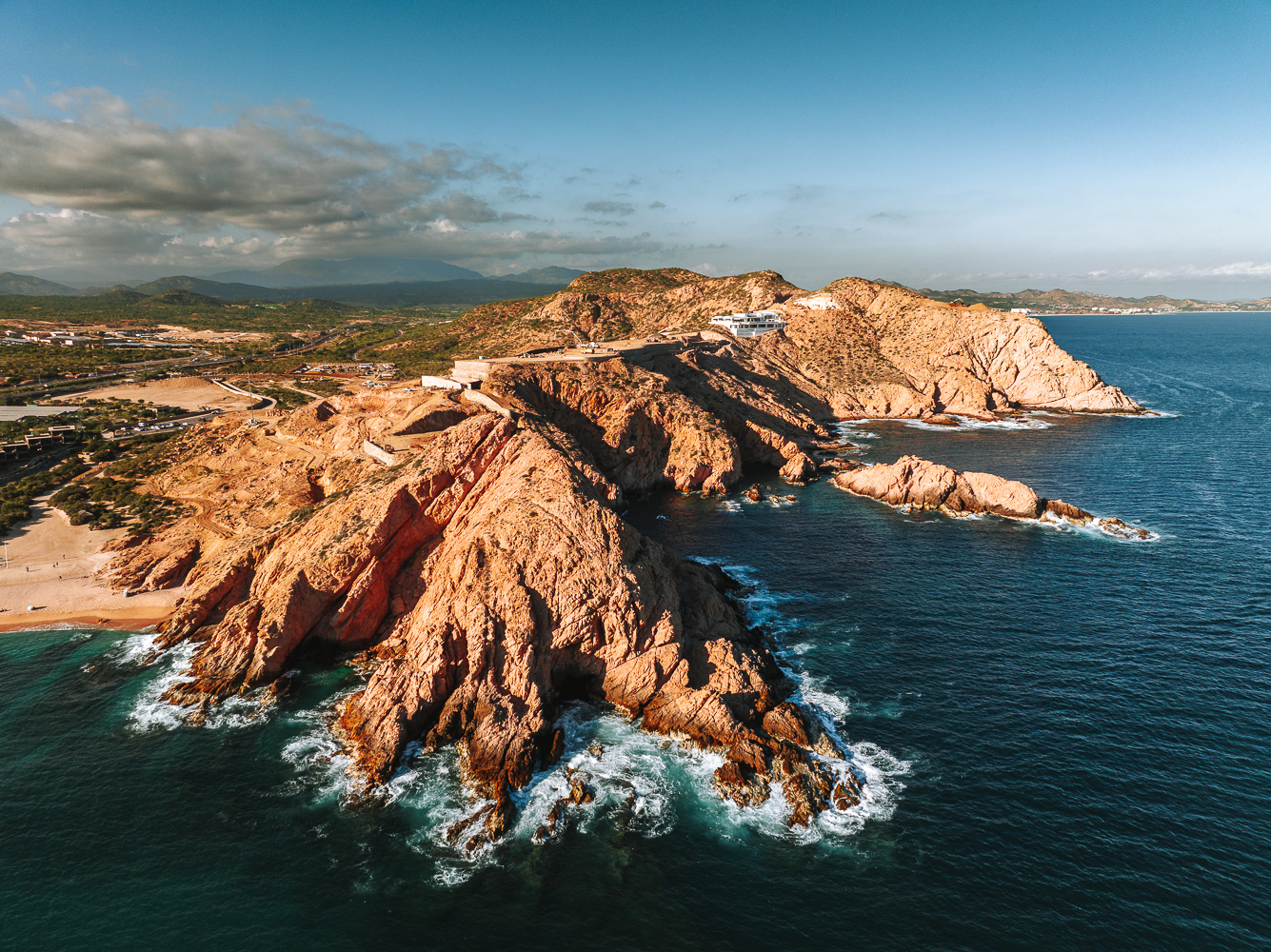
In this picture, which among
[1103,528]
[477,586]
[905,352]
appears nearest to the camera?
[477,586]

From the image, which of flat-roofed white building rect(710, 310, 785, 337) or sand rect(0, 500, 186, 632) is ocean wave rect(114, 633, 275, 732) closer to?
sand rect(0, 500, 186, 632)

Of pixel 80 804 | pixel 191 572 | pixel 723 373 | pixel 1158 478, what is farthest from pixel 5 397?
pixel 1158 478

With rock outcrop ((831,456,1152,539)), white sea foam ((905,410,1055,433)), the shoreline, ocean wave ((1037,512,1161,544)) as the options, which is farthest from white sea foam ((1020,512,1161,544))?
the shoreline

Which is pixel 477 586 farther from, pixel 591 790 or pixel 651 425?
pixel 651 425

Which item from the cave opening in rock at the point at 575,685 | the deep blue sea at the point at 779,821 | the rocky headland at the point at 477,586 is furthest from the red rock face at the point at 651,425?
the cave opening in rock at the point at 575,685

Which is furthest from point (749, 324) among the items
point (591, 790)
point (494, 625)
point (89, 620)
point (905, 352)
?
point (89, 620)

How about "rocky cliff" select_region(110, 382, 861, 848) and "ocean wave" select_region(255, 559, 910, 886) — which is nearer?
"ocean wave" select_region(255, 559, 910, 886)

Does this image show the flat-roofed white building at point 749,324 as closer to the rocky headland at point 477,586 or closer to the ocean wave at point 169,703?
the rocky headland at point 477,586
